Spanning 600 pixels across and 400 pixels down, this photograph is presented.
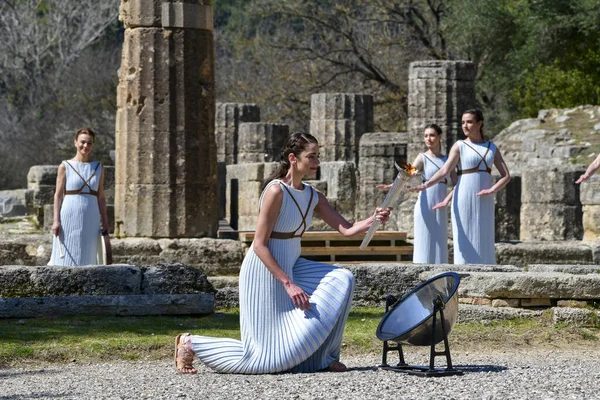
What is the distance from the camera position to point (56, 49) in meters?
46.5

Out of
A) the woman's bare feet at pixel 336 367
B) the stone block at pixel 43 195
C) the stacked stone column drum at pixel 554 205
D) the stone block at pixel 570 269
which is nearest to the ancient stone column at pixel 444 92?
the stacked stone column drum at pixel 554 205

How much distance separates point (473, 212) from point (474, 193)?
20 centimetres

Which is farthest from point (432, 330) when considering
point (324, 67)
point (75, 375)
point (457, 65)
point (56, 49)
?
point (56, 49)

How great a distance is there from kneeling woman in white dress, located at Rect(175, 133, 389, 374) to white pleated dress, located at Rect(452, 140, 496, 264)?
4664 mm

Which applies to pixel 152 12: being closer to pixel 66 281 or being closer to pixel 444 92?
pixel 66 281

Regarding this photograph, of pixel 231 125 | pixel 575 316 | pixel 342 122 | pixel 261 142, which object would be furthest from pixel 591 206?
pixel 231 125

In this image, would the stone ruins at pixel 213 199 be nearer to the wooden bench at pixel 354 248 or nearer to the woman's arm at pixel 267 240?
the wooden bench at pixel 354 248

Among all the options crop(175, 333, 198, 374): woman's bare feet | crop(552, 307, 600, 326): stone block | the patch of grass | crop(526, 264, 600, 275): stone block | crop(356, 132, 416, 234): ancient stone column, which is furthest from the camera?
crop(356, 132, 416, 234): ancient stone column

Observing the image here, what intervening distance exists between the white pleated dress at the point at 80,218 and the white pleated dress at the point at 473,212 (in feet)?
11.4

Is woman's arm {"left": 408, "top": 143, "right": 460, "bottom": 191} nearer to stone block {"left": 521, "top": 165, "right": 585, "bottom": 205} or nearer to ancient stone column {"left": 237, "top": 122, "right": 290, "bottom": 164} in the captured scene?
stone block {"left": 521, "top": 165, "right": 585, "bottom": 205}

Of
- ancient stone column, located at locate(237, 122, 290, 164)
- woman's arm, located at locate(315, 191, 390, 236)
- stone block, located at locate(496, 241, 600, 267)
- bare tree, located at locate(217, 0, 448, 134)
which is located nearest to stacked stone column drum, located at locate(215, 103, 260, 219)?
ancient stone column, located at locate(237, 122, 290, 164)

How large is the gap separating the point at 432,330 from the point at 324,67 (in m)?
29.9

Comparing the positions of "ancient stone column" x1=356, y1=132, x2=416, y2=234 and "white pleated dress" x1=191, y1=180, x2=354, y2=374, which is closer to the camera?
"white pleated dress" x1=191, y1=180, x2=354, y2=374

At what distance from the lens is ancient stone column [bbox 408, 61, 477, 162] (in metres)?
21.9
